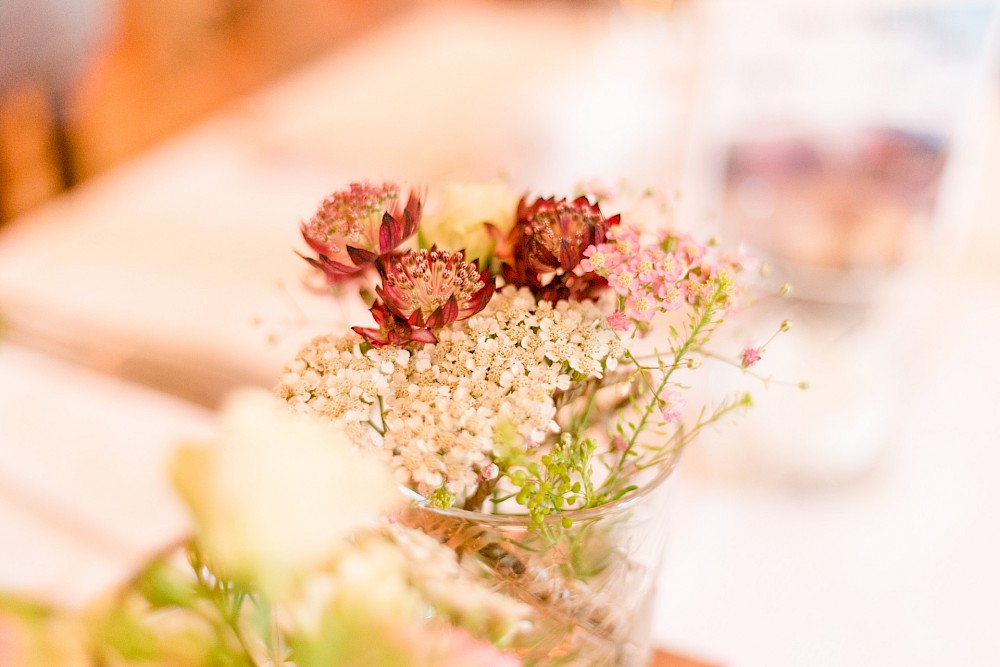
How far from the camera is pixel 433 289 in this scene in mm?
372

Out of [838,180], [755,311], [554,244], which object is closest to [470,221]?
[554,244]

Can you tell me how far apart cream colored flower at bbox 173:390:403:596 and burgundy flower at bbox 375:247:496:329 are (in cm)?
8

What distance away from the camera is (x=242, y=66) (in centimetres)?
338

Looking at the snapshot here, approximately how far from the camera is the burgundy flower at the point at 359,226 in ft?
1.27

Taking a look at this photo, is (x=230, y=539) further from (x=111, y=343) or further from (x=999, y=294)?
(x=999, y=294)

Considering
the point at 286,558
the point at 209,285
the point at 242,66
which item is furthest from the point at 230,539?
the point at 242,66

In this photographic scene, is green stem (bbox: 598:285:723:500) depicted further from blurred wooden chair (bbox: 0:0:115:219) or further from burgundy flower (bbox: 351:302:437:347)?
blurred wooden chair (bbox: 0:0:115:219)

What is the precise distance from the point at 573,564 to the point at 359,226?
0.20 metres

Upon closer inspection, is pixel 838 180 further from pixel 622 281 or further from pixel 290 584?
pixel 290 584

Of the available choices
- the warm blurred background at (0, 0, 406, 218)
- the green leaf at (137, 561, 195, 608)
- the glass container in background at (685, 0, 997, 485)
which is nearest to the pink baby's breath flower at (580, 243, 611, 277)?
the green leaf at (137, 561, 195, 608)

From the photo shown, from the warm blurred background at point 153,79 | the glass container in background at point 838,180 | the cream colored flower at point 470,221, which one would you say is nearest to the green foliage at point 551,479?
the cream colored flower at point 470,221

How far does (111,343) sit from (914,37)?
3.43 ft

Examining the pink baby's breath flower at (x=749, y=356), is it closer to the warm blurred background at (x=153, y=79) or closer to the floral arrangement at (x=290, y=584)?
the floral arrangement at (x=290, y=584)

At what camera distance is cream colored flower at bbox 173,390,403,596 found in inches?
11.1
